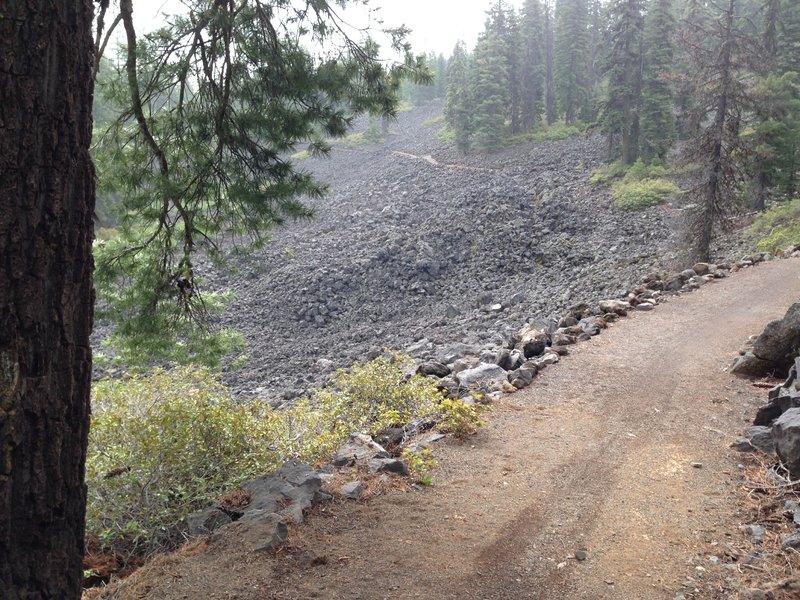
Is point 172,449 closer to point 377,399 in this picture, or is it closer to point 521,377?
point 377,399

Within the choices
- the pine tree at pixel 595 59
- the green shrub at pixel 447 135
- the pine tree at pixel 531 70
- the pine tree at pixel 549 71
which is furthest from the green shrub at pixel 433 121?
the pine tree at pixel 595 59

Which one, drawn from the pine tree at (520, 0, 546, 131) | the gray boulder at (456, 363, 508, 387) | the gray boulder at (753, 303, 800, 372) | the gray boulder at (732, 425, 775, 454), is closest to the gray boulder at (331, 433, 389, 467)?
the gray boulder at (456, 363, 508, 387)

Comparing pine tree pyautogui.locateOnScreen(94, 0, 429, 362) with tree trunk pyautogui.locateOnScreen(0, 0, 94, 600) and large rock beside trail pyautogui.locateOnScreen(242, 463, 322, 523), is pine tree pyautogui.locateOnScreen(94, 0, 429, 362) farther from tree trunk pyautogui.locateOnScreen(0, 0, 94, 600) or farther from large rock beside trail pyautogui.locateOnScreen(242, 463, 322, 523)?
tree trunk pyautogui.locateOnScreen(0, 0, 94, 600)

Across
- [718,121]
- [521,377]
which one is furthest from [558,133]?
[521,377]

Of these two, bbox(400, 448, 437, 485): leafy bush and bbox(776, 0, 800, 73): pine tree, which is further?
bbox(776, 0, 800, 73): pine tree

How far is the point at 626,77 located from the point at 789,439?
29857mm

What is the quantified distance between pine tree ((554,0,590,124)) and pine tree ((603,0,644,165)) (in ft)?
42.2

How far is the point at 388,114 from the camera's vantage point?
5910 millimetres

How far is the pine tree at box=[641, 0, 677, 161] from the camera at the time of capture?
100ft

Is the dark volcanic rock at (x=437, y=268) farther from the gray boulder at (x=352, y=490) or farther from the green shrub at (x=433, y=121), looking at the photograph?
the green shrub at (x=433, y=121)

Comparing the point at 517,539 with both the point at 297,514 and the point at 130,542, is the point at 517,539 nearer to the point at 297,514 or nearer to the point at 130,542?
the point at 297,514

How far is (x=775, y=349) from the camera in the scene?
294 inches

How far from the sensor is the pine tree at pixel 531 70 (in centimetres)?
4606

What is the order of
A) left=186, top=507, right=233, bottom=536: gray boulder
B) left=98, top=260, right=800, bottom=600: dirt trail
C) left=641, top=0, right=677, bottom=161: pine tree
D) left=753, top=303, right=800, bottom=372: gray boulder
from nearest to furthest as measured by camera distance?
left=98, top=260, right=800, bottom=600: dirt trail
left=186, top=507, right=233, bottom=536: gray boulder
left=753, top=303, right=800, bottom=372: gray boulder
left=641, top=0, right=677, bottom=161: pine tree
